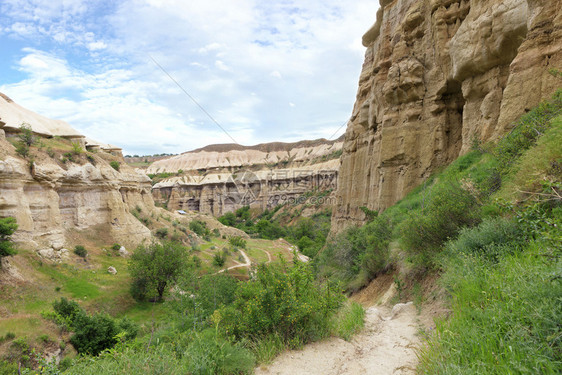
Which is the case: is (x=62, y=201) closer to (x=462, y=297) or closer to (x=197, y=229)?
(x=197, y=229)

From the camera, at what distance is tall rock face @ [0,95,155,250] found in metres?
17.3

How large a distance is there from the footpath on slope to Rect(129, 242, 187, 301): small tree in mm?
15953

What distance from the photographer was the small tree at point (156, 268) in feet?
62.6

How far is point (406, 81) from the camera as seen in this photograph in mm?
16859

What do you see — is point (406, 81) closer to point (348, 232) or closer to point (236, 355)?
point (348, 232)

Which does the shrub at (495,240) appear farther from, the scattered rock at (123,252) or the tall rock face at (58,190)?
the scattered rock at (123,252)

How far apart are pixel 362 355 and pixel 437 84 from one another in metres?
16.2

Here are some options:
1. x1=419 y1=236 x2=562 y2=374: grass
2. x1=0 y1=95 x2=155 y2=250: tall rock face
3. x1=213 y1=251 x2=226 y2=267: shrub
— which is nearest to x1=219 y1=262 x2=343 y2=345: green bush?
x1=419 y1=236 x2=562 y2=374: grass

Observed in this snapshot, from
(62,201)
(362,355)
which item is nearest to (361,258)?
(362,355)

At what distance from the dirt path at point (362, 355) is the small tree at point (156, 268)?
16.0 metres

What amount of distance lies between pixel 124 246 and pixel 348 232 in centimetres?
1937

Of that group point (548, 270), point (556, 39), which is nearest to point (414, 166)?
point (556, 39)

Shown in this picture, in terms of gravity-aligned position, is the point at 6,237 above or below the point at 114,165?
below

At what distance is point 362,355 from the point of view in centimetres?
446
